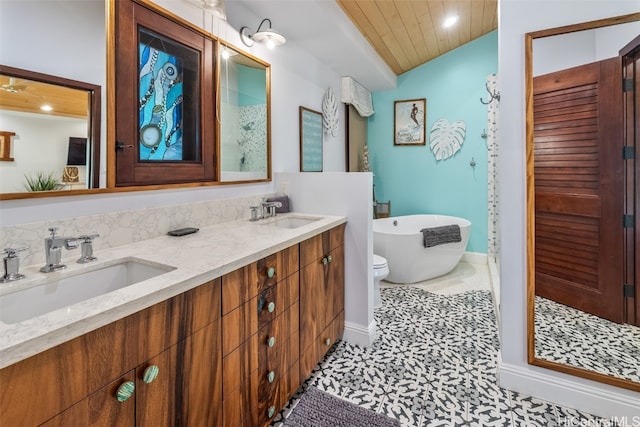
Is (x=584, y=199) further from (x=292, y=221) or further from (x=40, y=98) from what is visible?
(x=40, y=98)

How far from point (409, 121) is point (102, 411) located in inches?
171

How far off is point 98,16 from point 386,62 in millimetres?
3221

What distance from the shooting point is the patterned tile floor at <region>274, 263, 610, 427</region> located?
5.13 ft

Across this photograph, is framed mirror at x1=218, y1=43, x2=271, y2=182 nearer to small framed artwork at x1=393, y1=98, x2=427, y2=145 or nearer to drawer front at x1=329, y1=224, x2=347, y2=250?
drawer front at x1=329, y1=224, x2=347, y2=250

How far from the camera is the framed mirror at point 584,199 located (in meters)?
1.51

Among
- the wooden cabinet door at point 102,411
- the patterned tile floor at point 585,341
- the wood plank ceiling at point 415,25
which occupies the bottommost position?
the patterned tile floor at point 585,341

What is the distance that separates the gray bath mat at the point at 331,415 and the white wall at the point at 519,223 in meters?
0.77

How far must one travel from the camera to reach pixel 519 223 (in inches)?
66.9

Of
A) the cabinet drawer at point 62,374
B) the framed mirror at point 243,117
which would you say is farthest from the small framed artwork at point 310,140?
the cabinet drawer at point 62,374

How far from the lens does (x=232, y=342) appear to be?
117cm

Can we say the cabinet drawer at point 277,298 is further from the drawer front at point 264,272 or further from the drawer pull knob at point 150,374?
the drawer pull knob at point 150,374

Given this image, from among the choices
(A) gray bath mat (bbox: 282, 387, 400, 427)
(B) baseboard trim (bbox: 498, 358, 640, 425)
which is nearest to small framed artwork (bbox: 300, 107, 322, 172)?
(A) gray bath mat (bbox: 282, 387, 400, 427)

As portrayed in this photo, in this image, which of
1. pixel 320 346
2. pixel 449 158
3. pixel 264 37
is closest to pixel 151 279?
pixel 320 346

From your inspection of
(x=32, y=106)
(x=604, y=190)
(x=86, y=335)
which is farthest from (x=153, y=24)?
(x=604, y=190)
